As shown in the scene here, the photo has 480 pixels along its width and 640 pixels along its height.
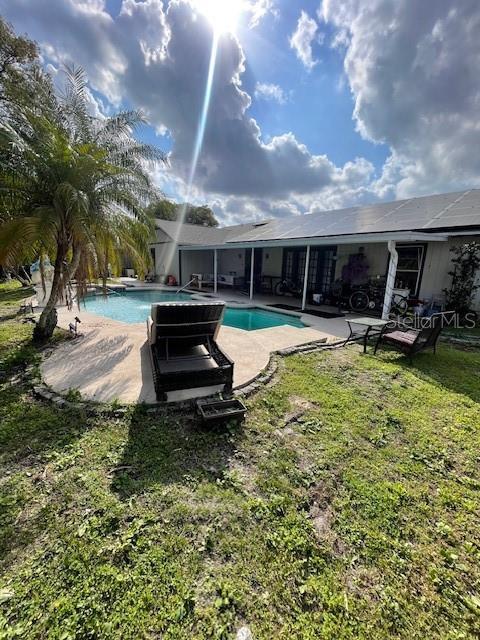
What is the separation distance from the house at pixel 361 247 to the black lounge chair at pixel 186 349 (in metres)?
6.97

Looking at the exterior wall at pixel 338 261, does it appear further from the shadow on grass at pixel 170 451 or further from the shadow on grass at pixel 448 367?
the shadow on grass at pixel 170 451

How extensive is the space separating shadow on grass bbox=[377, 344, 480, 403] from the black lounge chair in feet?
12.8

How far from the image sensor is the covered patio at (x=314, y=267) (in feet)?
32.3

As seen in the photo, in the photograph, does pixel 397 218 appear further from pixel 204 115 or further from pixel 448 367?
pixel 204 115

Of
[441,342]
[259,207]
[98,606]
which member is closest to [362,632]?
[98,606]

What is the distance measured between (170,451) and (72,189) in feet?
15.3

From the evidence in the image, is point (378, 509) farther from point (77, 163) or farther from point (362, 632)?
point (77, 163)

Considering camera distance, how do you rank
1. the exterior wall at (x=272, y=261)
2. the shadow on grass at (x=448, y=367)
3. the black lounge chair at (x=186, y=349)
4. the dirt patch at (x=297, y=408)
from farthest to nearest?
the exterior wall at (x=272, y=261) < the shadow on grass at (x=448, y=367) < the black lounge chair at (x=186, y=349) < the dirt patch at (x=297, y=408)

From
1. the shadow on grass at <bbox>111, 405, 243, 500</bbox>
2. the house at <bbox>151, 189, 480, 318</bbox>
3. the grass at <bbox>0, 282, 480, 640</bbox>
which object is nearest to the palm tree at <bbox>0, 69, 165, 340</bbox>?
the grass at <bbox>0, 282, 480, 640</bbox>

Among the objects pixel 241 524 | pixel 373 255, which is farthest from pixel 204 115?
pixel 241 524

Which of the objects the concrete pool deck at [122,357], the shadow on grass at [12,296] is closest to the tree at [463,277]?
the concrete pool deck at [122,357]

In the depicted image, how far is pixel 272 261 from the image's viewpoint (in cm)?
1741

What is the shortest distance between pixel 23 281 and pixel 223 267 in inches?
491

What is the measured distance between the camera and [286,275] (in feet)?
54.3
